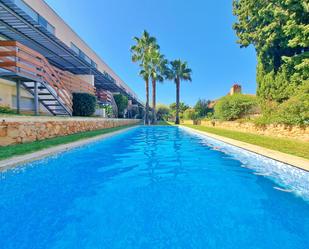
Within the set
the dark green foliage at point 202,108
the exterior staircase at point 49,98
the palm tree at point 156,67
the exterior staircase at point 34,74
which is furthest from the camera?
the dark green foliage at point 202,108

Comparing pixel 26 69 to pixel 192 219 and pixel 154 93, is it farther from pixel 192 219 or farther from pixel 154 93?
pixel 154 93

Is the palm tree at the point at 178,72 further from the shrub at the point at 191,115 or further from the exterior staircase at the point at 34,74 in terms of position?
the exterior staircase at the point at 34,74

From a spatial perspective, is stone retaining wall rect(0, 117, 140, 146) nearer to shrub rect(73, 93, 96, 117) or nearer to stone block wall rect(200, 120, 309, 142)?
shrub rect(73, 93, 96, 117)

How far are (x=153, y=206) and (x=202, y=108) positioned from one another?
1471 inches

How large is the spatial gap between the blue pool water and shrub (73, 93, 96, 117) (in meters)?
8.22

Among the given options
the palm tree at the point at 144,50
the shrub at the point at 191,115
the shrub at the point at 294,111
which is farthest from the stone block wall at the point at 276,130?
the shrub at the point at 191,115

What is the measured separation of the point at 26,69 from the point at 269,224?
10.2 metres

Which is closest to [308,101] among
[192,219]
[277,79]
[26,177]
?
[277,79]

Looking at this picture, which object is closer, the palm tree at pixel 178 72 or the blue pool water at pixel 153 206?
the blue pool water at pixel 153 206

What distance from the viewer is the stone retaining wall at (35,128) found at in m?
6.39

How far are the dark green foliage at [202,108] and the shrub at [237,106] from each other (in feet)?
57.1

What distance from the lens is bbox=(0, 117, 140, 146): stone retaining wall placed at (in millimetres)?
6391

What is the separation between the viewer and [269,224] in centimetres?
274

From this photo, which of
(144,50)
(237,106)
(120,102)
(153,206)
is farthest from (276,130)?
(144,50)
